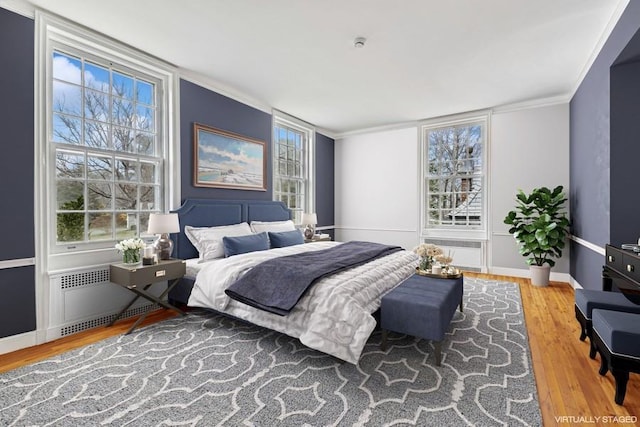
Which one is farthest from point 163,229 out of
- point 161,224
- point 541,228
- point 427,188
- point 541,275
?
point 541,275

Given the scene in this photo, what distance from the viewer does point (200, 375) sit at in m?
2.18

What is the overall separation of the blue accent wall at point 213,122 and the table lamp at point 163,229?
2.41ft

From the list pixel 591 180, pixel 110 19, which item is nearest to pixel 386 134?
pixel 591 180

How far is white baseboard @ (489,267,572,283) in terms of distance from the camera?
15.8 feet

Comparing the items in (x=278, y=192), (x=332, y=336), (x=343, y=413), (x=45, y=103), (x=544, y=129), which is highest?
(x=544, y=129)

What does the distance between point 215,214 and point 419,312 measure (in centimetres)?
293

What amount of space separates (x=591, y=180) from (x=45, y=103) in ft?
18.7

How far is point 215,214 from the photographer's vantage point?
4180 millimetres

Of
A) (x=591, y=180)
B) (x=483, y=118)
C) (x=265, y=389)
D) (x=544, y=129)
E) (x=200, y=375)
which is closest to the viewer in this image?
(x=265, y=389)

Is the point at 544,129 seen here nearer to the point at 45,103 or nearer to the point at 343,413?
the point at 343,413

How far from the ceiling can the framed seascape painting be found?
666mm

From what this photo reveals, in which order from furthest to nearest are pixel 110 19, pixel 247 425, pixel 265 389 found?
pixel 110 19
pixel 265 389
pixel 247 425

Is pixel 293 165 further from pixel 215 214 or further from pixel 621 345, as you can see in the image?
pixel 621 345

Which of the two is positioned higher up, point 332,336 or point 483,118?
point 483,118
